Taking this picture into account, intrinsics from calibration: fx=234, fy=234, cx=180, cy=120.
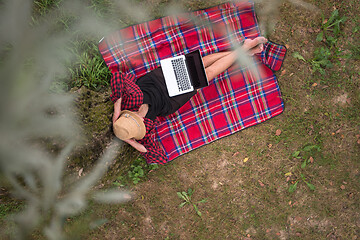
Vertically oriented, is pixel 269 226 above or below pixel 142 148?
below

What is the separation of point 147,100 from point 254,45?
5.39 ft

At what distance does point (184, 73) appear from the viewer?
9.87ft

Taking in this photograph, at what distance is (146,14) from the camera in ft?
10.9

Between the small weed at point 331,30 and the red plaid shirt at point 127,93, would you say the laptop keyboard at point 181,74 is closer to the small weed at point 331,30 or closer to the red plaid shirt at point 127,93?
the red plaid shirt at point 127,93

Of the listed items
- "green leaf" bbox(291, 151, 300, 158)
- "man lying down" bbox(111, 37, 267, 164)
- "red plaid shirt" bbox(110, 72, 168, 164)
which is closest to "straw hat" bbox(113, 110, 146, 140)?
"man lying down" bbox(111, 37, 267, 164)

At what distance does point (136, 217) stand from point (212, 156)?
1445 mm

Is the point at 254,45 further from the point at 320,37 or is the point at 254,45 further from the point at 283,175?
the point at 283,175

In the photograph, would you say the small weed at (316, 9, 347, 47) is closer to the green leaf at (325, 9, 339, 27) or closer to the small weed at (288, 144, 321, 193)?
the green leaf at (325, 9, 339, 27)

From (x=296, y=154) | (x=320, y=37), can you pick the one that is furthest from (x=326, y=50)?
(x=296, y=154)

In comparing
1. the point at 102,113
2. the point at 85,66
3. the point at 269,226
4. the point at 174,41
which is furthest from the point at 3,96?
the point at 269,226

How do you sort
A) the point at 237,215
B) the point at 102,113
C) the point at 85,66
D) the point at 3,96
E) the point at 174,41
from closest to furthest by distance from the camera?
the point at 3,96
the point at 102,113
the point at 85,66
the point at 174,41
the point at 237,215

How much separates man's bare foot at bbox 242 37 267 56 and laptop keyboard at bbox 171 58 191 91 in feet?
3.00

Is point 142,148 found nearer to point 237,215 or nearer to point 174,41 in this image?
point 174,41

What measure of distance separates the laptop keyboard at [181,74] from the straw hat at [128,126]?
2.29 ft
